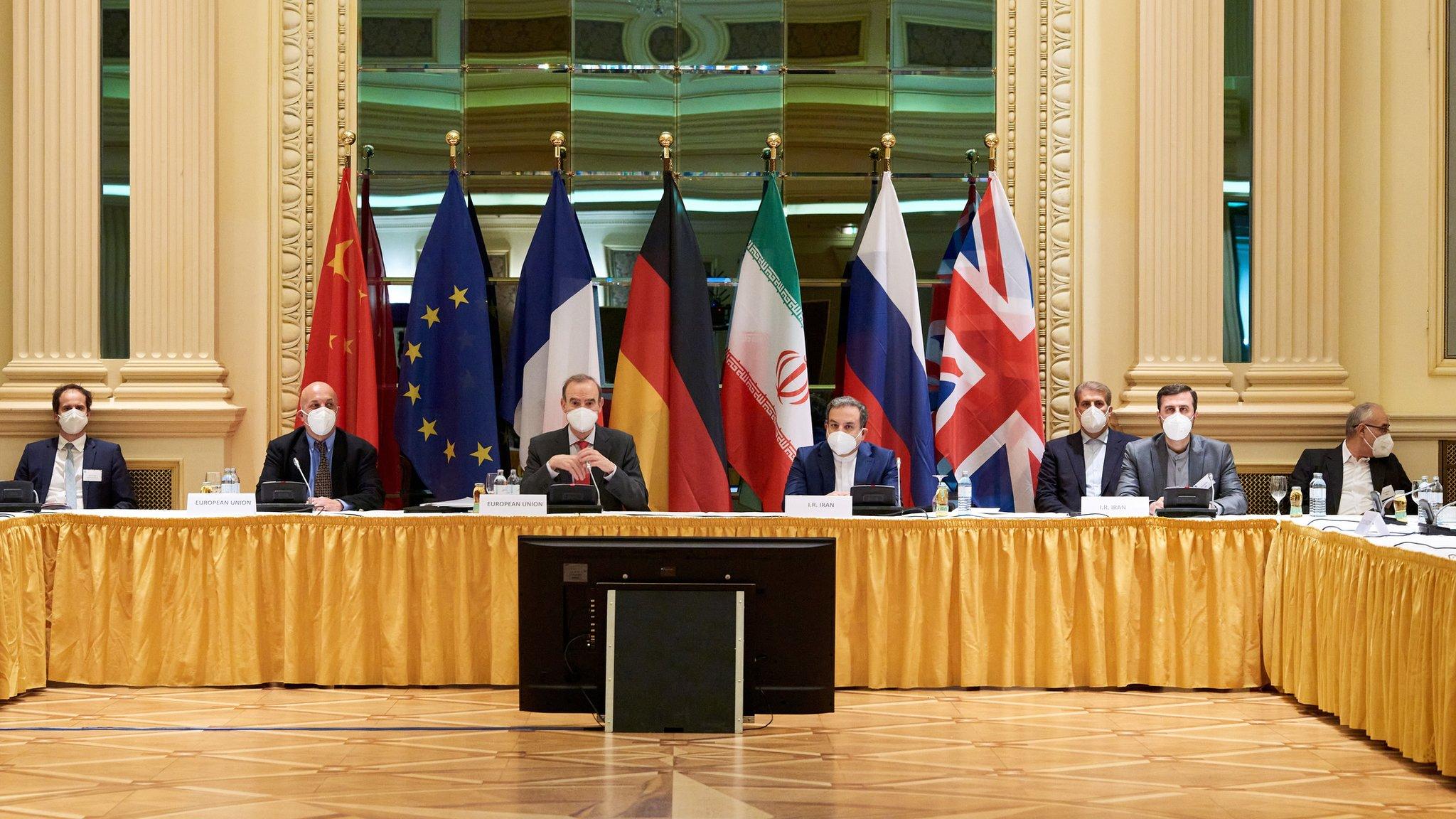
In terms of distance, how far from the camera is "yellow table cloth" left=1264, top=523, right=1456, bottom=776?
416cm

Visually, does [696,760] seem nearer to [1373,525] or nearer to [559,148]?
[1373,525]

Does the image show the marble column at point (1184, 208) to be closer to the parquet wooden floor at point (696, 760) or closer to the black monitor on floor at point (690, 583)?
the parquet wooden floor at point (696, 760)

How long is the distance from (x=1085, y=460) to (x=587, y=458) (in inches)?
98.6

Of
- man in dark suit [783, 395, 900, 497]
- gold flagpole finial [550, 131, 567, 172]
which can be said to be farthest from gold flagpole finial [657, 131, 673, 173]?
man in dark suit [783, 395, 900, 497]

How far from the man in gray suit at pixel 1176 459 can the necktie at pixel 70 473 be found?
513 cm

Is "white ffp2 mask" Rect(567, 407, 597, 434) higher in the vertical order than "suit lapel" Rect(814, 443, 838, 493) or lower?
higher

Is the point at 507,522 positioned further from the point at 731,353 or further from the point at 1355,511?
the point at 1355,511

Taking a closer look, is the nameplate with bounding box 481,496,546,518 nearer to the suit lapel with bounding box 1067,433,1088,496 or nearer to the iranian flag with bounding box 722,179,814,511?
the iranian flag with bounding box 722,179,814,511

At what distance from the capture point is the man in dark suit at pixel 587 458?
19.6 ft

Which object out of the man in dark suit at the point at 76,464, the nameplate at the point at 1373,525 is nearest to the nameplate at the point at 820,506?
the nameplate at the point at 1373,525

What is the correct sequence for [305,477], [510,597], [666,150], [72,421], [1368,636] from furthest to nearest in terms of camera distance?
1. [666,150]
2. [72,421]
3. [305,477]
4. [510,597]
5. [1368,636]

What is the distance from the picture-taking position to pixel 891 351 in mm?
7426

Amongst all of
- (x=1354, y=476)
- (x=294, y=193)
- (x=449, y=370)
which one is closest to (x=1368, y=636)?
(x=1354, y=476)

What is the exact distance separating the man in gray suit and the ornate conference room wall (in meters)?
0.96
